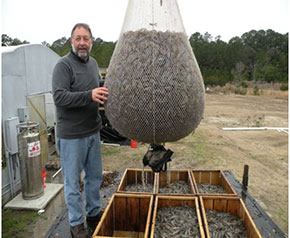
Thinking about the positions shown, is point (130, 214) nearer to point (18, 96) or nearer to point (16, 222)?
point (16, 222)

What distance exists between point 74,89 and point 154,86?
3.64 feet

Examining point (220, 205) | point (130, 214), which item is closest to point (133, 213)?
point (130, 214)

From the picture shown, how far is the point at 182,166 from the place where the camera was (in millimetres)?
6898

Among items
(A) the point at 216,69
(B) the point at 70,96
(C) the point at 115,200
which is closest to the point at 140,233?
(C) the point at 115,200

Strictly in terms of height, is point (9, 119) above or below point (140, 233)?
above

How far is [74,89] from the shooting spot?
8.11ft

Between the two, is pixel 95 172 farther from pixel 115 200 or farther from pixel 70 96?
pixel 70 96

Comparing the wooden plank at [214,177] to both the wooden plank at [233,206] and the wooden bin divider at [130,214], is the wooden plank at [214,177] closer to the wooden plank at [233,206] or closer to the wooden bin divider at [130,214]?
the wooden plank at [233,206]

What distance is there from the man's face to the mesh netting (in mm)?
710

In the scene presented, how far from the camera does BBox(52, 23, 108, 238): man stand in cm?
239

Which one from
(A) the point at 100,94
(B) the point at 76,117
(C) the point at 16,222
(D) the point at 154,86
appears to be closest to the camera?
(D) the point at 154,86

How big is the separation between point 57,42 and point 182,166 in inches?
1097

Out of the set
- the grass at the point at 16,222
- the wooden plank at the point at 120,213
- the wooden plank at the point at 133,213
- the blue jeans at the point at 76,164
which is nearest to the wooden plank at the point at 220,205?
the wooden plank at the point at 133,213

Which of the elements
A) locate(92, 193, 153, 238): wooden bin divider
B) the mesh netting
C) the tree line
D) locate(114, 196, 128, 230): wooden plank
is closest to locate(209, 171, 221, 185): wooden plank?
locate(92, 193, 153, 238): wooden bin divider
